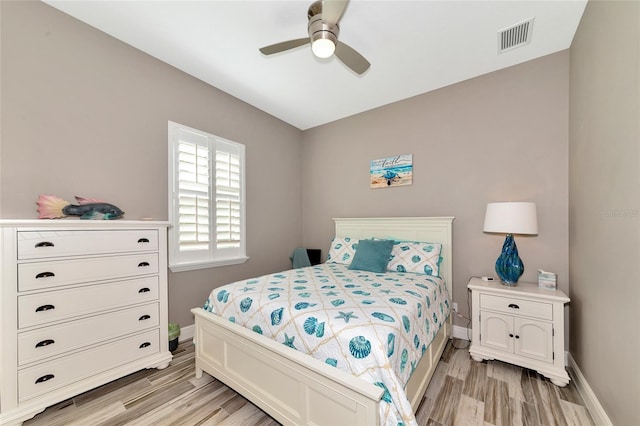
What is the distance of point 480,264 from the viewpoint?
2.72 meters

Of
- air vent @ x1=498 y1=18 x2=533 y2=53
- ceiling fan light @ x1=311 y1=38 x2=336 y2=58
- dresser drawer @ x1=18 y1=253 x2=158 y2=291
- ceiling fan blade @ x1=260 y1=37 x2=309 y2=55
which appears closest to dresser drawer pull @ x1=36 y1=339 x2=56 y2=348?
dresser drawer @ x1=18 y1=253 x2=158 y2=291

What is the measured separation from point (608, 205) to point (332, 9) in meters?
2.05

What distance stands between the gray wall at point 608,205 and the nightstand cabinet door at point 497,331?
0.45 m

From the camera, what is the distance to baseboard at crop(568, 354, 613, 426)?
153 cm

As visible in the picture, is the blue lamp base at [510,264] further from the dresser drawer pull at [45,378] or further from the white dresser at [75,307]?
the dresser drawer pull at [45,378]

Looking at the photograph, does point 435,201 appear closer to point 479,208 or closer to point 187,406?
point 479,208

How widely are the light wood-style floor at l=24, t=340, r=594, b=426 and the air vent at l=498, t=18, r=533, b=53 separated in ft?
9.32

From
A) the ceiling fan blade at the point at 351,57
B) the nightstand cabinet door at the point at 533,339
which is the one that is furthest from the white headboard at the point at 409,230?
the ceiling fan blade at the point at 351,57

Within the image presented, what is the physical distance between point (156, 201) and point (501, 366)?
355 cm

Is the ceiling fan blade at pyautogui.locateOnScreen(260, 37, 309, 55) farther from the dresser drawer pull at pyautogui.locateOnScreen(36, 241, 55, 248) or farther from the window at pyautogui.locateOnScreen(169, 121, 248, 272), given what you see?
the dresser drawer pull at pyautogui.locateOnScreen(36, 241, 55, 248)

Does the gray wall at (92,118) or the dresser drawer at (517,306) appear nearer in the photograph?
the gray wall at (92,118)

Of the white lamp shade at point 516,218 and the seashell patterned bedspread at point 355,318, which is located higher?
the white lamp shade at point 516,218

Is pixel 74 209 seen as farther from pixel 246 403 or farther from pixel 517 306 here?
pixel 517 306

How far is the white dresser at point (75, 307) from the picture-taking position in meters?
1.55
